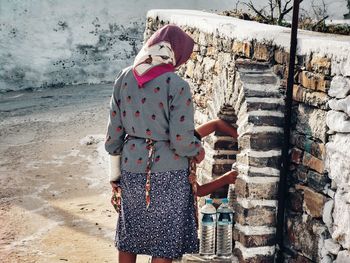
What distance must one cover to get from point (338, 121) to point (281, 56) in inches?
28.9

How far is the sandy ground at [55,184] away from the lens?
5262 mm

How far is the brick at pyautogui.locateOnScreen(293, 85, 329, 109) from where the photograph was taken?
312cm

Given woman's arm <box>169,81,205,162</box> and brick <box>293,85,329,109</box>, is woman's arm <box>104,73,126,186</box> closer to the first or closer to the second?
woman's arm <box>169,81,205,162</box>

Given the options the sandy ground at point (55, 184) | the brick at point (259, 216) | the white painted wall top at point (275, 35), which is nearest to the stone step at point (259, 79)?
the white painted wall top at point (275, 35)

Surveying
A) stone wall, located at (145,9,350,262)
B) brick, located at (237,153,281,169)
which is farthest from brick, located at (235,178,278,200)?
brick, located at (237,153,281,169)

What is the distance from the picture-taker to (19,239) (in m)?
5.43

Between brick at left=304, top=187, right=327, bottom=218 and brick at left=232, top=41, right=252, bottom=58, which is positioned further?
brick at left=232, top=41, right=252, bottom=58

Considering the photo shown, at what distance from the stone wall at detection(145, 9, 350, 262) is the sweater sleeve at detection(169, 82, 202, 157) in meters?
0.50

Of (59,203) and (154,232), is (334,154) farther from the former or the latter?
(59,203)

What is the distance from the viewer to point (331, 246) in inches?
122

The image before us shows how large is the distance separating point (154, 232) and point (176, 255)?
197 millimetres

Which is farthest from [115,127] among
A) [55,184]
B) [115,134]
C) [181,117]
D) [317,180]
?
[55,184]

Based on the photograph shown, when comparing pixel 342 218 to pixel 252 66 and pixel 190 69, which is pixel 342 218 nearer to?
pixel 252 66

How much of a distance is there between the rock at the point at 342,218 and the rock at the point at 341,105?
17.0 inches
